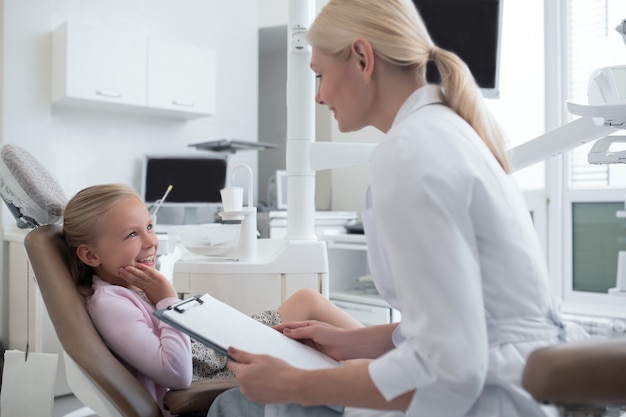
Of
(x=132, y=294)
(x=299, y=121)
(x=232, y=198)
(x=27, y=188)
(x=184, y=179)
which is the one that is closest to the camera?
(x=132, y=294)

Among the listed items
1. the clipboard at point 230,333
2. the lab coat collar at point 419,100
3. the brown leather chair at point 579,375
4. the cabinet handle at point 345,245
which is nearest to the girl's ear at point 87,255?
the clipboard at point 230,333

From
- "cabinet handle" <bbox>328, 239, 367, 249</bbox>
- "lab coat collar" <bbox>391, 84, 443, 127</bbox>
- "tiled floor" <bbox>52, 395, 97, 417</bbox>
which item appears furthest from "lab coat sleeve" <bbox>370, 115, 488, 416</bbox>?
"cabinet handle" <bbox>328, 239, 367, 249</bbox>

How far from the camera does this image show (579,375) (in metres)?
0.65

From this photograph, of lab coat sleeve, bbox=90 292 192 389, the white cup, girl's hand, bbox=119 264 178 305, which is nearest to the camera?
lab coat sleeve, bbox=90 292 192 389

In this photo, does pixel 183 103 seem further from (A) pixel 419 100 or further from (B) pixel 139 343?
(A) pixel 419 100

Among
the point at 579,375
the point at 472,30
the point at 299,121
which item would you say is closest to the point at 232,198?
the point at 299,121

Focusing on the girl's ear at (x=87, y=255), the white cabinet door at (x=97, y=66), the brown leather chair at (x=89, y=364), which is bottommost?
the brown leather chair at (x=89, y=364)

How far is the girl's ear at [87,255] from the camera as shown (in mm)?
1358

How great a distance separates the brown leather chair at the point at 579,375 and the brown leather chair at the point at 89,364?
0.75 m

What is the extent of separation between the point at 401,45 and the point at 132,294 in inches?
32.4

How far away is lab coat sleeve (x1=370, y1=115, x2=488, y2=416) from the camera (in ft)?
2.41

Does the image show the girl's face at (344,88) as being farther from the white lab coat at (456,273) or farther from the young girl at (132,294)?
the young girl at (132,294)

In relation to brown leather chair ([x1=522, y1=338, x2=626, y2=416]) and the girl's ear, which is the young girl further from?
brown leather chair ([x1=522, y1=338, x2=626, y2=416])

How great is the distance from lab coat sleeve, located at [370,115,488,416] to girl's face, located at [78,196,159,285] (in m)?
0.77
